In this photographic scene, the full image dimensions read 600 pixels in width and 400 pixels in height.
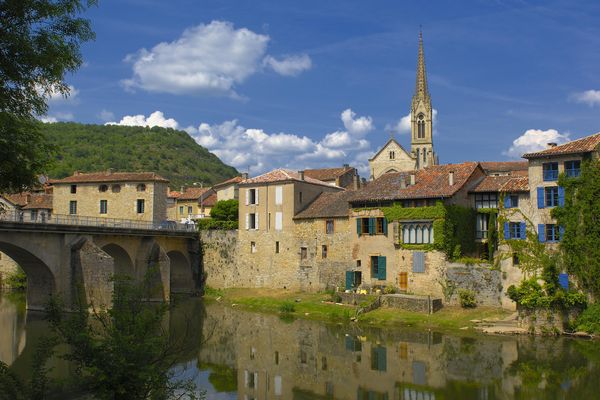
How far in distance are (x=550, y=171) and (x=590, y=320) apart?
29.6 feet

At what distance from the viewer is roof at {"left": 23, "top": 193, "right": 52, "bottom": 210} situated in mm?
62812

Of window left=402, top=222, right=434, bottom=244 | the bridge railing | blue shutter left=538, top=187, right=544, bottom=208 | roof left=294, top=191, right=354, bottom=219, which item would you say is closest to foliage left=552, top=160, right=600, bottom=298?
blue shutter left=538, top=187, right=544, bottom=208

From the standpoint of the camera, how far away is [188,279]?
53.4 metres

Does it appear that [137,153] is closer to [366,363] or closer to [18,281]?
[18,281]

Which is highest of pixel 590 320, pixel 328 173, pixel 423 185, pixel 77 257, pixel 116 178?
pixel 328 173

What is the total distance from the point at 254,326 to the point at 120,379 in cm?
2424

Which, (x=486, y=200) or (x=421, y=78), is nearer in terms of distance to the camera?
(x=486, y=200)

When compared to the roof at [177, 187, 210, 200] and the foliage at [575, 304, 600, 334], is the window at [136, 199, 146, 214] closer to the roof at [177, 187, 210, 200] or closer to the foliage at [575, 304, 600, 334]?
the roof at [177, 187, 210, 200]

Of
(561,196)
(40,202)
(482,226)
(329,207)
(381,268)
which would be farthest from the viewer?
(40,202)

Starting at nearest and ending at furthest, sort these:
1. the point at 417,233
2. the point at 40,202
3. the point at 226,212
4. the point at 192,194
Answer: the point at 417,233 → the point at 226,212 → the point at 40,202 → the point at 192,194

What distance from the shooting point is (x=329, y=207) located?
4753 cm

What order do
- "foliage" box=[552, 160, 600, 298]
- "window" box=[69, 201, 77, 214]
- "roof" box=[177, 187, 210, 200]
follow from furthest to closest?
"roof" box=[177, 187, 210, 200], "window" box=[69, 201, 77, 214], "foliage" box=[552, 160, 600, 298]

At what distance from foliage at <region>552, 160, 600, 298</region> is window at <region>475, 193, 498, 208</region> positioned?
22.0 ft

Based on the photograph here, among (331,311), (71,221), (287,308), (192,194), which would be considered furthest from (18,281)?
(331,311)
